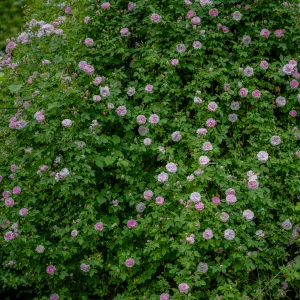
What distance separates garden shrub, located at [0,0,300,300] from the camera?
2990mm

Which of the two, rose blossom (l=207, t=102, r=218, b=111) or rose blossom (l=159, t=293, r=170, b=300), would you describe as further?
rose blossom (l=207, t=102, r=218, b=111)

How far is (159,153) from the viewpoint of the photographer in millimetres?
3141

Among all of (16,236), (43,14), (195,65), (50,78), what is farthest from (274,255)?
(43,14)

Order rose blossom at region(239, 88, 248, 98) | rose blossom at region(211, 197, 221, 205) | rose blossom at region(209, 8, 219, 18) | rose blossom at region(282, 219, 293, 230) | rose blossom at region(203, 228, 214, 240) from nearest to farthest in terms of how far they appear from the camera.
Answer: rose blossom at region(203, 228, 214, 240) < rose blossom at region(211, 197, 221, 205) < rose blossom at region(282, 219, 293, 230) < rose blossom at region(239, 88, 248, 98) < rose blossom at region(209, 8, 219, 18)

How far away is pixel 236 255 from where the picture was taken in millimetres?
2896

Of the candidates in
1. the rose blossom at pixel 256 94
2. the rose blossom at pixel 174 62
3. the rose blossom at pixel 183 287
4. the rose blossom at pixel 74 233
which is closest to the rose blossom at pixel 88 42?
the rose blossom at pixel 174 62

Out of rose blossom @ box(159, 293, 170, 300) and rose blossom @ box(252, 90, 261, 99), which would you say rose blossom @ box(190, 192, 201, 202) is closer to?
rose blossom @ box(159, 293, 170, 300)

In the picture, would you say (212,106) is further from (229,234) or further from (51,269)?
(51,269)

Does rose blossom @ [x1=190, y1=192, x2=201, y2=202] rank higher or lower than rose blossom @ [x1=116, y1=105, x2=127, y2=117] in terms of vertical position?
lower

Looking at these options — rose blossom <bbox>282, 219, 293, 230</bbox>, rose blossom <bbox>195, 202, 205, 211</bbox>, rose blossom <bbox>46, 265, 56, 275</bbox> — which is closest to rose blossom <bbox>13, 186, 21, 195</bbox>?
rose blossom <bbox>46, 265, 56, 275</bbox>

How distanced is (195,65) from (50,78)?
0.93 metres

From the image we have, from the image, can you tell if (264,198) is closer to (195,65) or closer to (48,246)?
(195,65)

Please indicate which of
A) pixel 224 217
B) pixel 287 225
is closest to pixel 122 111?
pixel 224 217

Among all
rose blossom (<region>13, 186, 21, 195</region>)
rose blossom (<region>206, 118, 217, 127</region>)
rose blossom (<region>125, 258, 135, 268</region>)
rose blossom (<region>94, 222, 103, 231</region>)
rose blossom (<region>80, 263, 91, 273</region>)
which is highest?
rose blossom (<region>206, 118, 217, 127</region>)
